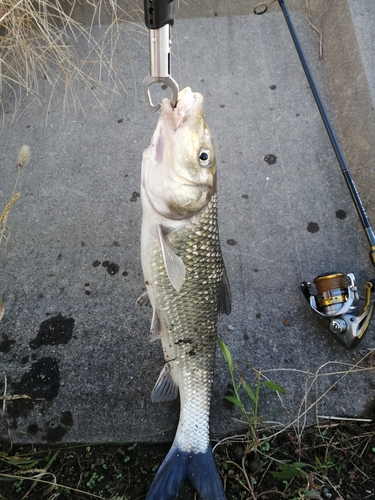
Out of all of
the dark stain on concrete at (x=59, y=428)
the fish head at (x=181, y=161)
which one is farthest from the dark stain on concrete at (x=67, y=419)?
the fish head at (x=181, y=161)

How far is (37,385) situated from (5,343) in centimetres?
37

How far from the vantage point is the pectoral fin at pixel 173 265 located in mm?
1639

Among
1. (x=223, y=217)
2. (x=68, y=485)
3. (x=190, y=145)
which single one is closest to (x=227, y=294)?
(x=190, y=145)

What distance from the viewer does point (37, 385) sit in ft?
7.37

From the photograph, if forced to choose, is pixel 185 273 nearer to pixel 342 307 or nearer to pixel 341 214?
pixel 342 307

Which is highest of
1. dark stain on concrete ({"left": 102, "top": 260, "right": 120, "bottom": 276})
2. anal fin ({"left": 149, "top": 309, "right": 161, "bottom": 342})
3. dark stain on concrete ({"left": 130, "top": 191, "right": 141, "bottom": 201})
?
anal fin ({"left": 149, "top": 309, "right": 161, "bottom": 342})

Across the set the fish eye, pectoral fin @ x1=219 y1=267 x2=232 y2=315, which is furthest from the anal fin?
the fish eye

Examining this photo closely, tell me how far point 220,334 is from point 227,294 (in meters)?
0.61

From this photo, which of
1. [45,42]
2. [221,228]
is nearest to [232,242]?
[221,228]

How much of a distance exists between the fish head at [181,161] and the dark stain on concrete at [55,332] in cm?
120

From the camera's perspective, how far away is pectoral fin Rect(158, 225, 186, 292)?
1639 millimetres

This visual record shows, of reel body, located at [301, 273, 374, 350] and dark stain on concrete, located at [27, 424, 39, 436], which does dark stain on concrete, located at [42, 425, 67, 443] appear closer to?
dark stain on concrete, located at [27, 424, 39, 436]

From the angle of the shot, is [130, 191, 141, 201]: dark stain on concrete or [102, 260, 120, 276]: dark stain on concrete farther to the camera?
[130, 191, 141, 201]: dark stain on concrete

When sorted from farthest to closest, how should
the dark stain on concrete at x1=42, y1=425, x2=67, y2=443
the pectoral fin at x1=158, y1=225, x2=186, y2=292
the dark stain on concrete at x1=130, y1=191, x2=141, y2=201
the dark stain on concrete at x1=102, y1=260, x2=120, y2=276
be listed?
1. the dark stain on concrete at x1=130, y1=191, x2=141, y2=201
2. the dark stain on concrete at x1=102, y1=260, x2=120, y2=276
3. the dark stain on concrete at x1=42, y1=425, x2=67, y2=443
4. the pectoral fin at x1=158, y1=225, x2=186, y2=292
